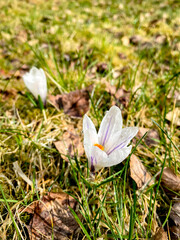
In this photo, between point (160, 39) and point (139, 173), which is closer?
point (139, 173)

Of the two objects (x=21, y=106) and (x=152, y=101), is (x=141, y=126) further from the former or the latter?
(x=21, y=106)

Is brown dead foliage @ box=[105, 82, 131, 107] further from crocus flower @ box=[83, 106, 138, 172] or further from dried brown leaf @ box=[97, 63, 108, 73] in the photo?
crocus flower @ box=[83, 106, 138, 172]

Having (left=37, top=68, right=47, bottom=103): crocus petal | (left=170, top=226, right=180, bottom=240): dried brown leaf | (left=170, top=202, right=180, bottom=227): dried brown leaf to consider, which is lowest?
(left=170, top=226, right=180, bottom=240): dried brown leaf

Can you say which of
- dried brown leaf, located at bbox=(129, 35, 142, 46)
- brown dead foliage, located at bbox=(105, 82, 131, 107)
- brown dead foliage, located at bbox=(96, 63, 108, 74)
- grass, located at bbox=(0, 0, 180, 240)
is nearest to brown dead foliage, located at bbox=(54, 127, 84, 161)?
grass, located at bbox=(0, 0, 180, 240)

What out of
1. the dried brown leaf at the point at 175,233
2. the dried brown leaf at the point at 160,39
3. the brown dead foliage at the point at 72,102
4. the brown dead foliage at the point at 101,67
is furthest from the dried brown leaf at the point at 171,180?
the dried brown leaf at the point at 160,39

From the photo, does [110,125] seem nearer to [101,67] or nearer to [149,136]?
[149,136]

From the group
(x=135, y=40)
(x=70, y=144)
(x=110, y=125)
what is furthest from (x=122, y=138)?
(x=135, y=40)
